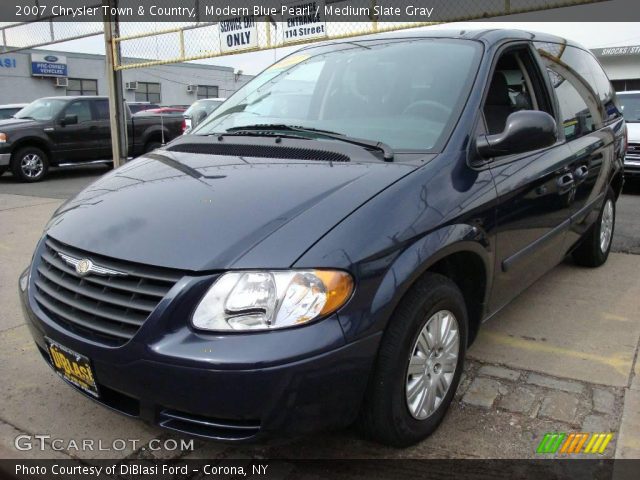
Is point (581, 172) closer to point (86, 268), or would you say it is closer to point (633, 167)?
point (86, 268)

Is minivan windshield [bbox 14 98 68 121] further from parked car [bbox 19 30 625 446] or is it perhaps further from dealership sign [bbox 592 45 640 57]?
dealership sign [bbox 592 45 640 57]

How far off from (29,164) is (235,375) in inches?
437

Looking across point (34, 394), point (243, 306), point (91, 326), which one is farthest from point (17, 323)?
point (243, 306)

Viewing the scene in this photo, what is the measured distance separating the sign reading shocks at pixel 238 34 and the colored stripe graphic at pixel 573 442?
6.63 metres

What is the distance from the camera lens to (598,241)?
189 inches

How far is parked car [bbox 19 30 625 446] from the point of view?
76.7 inches

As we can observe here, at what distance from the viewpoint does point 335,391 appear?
1.99 metres

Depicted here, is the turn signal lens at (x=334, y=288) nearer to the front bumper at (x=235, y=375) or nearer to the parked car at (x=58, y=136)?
the front bumper at (x=235, y=375)

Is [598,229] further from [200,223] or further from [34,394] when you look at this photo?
[34,394]

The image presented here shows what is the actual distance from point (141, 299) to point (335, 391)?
75 centimetres

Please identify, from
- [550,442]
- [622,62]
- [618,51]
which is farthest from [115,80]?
[622,62]

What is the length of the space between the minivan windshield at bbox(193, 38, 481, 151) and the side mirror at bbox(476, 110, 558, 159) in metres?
0.20

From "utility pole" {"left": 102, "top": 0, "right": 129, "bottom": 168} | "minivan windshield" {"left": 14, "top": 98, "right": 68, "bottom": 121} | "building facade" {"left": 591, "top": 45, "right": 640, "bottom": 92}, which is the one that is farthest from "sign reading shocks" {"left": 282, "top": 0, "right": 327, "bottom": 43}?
→ "building facade" {"left": 591, "top": 45, "right": 640, "bottom": 92}

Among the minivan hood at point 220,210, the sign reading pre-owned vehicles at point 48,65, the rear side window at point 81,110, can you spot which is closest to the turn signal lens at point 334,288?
the minivan hood at point 220,210
